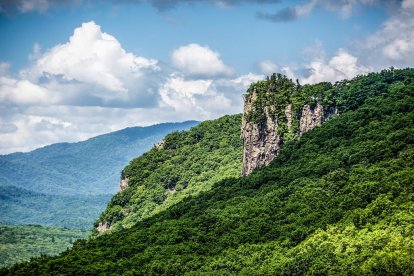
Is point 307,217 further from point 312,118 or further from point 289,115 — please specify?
point 289,115

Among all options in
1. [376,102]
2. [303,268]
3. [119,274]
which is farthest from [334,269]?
[376,102]

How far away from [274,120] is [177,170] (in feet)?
161

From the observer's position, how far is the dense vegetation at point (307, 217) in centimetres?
7400

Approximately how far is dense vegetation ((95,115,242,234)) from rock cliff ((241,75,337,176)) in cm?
2099

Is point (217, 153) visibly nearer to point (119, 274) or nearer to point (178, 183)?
point (178, 183)

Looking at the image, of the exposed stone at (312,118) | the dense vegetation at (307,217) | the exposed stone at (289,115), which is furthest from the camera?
the exposed stone at (289,115)

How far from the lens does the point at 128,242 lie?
10650 cm

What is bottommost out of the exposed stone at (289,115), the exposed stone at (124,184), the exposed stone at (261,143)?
the exposed stone at (124,184)

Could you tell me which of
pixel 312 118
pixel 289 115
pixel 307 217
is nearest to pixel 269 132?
pixel 289 115

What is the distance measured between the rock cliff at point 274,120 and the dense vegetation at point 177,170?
20986mm

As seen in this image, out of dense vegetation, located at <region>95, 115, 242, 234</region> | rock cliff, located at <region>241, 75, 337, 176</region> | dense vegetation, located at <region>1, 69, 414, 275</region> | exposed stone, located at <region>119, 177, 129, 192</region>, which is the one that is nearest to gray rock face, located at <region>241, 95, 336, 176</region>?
rock cliff, located at <region>241, 75, 337, 176</region>

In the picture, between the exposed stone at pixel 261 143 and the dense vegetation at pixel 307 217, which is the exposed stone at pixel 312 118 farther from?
the exposed stone at pixel 261 143

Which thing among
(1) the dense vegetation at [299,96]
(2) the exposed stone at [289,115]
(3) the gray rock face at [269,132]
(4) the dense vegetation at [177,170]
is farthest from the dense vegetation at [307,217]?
(4) the dense vegetation at [177,170]

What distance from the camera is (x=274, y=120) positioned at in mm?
131250
